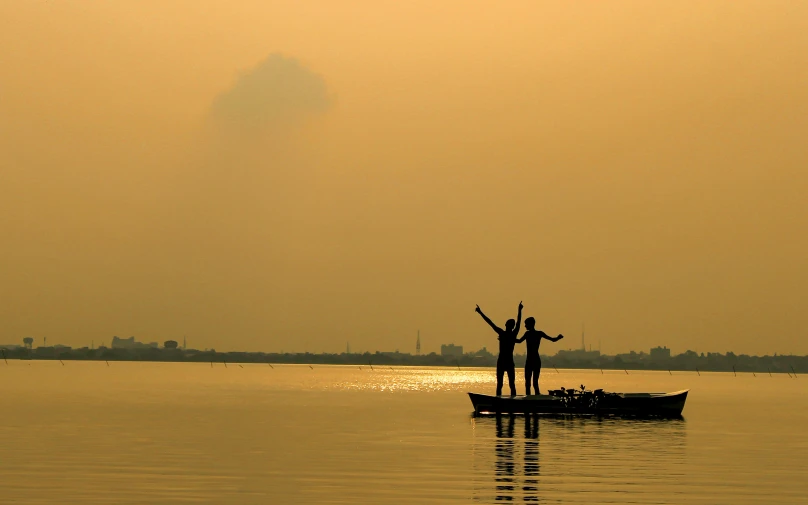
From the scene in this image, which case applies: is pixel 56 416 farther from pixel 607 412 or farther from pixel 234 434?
pixel 607 412

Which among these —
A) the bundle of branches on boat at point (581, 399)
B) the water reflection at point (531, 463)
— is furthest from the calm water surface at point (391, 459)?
the bundle of branches on boat at point (581, 399)

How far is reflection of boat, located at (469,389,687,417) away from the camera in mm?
49250

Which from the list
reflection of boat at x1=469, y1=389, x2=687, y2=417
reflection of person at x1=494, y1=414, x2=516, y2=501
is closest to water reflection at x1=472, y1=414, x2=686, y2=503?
reflection of person at x1=494, y1=414, x2=516, y2=501

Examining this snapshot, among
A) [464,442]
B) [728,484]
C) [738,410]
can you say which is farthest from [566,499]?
[738,410]

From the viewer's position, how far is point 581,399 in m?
51.1

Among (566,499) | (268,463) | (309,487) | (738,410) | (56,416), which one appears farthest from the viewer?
(738,410)

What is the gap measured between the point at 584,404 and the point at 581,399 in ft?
0.76

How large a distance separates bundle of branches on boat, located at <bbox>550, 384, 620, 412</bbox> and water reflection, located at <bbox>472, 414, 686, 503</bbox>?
1.77 ft

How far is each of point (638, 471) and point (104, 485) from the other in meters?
12.2

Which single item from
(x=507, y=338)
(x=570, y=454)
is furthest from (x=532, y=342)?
(x=570, y=454)

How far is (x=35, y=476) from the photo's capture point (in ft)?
91.4

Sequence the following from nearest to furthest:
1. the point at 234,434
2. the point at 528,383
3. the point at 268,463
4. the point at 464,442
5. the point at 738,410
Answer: the point at 268,463 < the point at 464,442 < the point at 234,434 < the point at 528,383 < the point at 738,410

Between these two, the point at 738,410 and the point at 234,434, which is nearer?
the point at 234,434

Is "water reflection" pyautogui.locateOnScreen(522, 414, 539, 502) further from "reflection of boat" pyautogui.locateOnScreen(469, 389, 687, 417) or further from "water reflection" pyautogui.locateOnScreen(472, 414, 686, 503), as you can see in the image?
"reflection of boat" pyautogui.locateOnScreen(469, 389, 687, 417)
